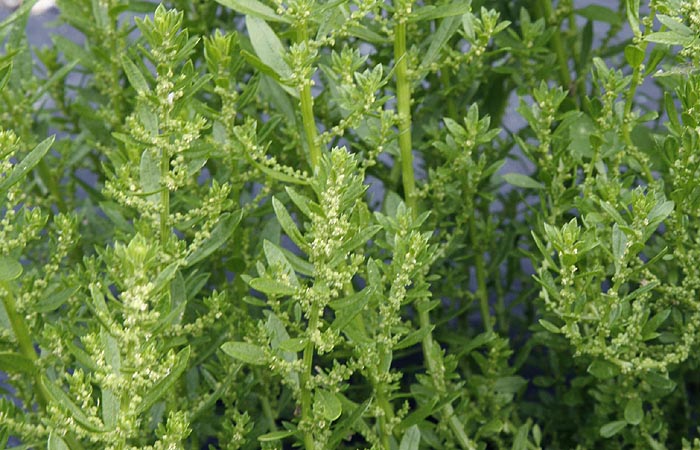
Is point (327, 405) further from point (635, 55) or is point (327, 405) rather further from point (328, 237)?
point (635, 55)

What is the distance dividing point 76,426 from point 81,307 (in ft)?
0.83

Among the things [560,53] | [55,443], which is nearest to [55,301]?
[55,443]

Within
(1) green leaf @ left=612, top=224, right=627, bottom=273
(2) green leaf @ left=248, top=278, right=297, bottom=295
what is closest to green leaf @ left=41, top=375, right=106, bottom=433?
(2) green leaf @ left=248, top=278, right=297, bottom=295

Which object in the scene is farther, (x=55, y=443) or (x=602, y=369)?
(x=602, y=369)

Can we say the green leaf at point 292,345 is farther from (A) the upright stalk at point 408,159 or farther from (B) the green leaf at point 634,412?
(B) the green leaf at point 634,412

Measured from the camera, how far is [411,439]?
2.27 ft

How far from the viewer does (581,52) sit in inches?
40.7

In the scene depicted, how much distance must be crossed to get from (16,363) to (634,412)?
1.52ft

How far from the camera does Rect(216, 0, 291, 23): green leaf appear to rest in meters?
0.66

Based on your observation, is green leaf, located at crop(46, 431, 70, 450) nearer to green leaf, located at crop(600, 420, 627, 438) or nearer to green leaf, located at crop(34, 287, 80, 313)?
green leaf, located at crop(34, 287, 80, 313)

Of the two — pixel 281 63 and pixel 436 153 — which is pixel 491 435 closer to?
pixel 436 153

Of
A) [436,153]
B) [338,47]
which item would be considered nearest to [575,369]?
[436,153]

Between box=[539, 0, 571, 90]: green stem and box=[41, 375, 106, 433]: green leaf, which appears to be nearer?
box=[41, 375, 106, 433]: green leaf

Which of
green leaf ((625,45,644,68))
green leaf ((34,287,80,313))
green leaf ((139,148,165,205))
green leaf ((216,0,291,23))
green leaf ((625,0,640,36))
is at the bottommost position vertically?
green leaf ((625,45,644,68))
